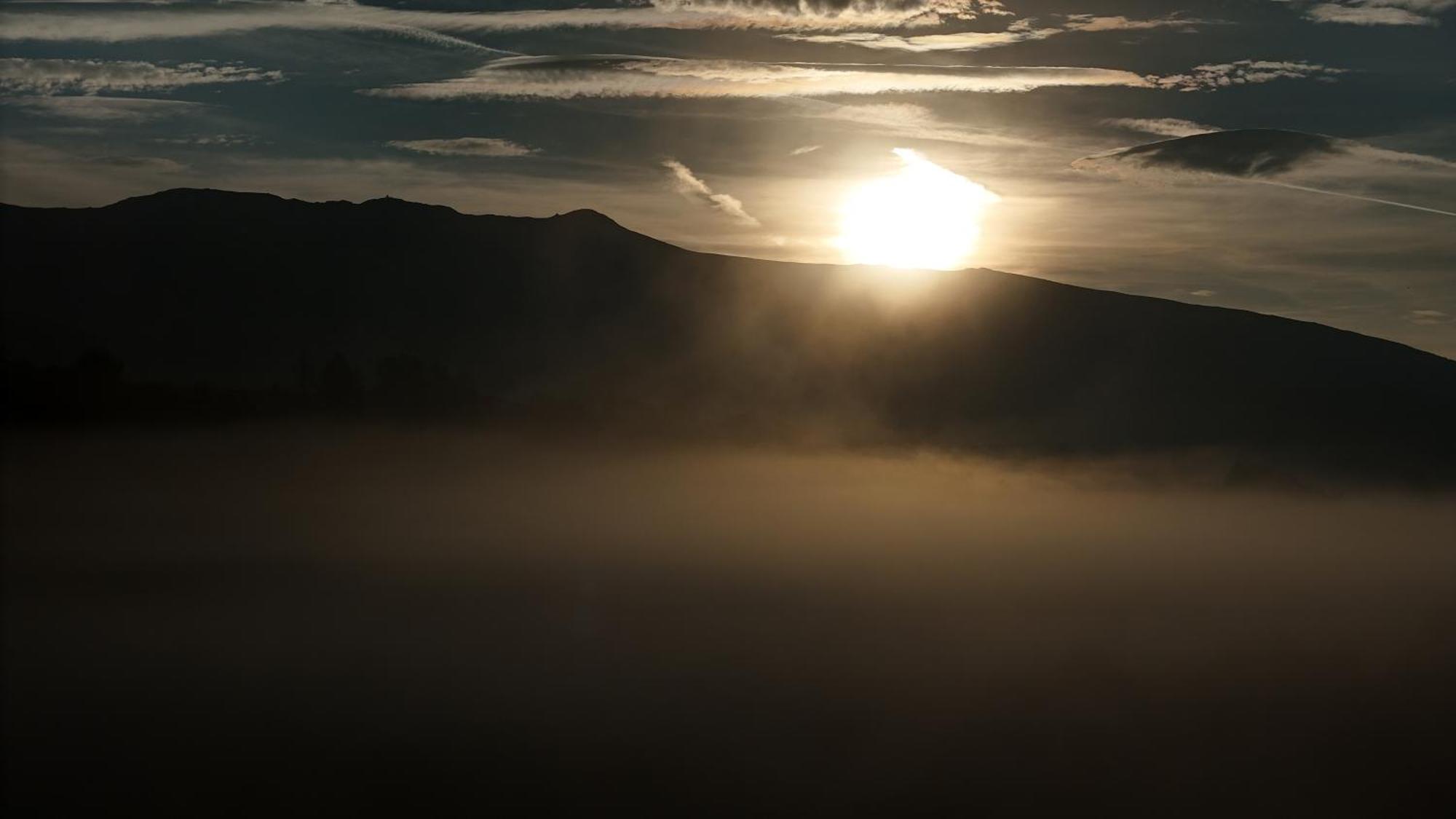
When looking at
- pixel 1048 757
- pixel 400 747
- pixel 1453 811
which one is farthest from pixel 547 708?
pixel 1453 811

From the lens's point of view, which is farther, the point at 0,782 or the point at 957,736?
the point at 957,736

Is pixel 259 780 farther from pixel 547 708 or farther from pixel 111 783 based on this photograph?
pixel 547 708

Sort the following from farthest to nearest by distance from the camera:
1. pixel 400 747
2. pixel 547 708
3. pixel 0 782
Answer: pixel 547 708 → pixel 400 747 → pixel 0 782

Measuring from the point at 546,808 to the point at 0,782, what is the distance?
56280 mm

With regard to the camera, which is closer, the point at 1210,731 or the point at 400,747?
the point at 400,747

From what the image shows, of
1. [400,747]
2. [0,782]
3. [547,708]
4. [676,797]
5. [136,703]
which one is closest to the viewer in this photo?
[0,782]

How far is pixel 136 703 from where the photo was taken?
582 ft

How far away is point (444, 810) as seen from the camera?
14238 cm

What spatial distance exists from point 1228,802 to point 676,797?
6550 cm

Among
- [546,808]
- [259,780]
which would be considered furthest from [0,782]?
[546,808]

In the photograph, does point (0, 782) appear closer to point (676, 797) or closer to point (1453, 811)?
point (676, 797)

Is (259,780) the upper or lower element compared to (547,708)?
upper

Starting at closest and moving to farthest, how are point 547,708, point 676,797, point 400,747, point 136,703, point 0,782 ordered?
point 0,782
point 676,797
point 400,747
point 136,703
point 547,708

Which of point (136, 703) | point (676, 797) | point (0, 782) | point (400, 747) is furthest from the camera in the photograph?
point (136, 703)
